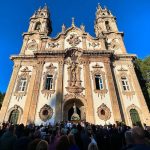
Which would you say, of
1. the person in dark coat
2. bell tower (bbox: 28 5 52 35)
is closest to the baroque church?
bell tower (bbox: 28 5 52 35)

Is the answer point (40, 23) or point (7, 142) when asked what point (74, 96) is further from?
point (40, 23)

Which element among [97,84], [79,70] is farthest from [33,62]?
[97,84]

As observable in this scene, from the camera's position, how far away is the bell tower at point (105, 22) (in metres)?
30.9

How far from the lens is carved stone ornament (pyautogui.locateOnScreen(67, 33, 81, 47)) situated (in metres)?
26.7

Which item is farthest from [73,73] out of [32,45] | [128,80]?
[32,45]

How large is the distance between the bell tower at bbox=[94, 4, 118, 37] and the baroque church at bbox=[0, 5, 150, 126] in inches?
116

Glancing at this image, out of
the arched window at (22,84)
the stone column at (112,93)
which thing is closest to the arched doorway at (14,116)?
the arched window at (22,84)

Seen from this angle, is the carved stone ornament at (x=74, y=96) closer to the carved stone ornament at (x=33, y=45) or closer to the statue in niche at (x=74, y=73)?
the statue in niche at (x=74, y=73)

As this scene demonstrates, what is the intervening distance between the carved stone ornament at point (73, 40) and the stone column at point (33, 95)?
6076 millimetres

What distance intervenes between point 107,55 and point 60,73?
7779 mm

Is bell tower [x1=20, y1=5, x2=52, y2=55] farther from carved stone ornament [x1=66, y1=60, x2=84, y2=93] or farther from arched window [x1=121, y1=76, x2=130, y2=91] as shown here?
arched window [x1=121, y1=76, x2=130, y2=91]

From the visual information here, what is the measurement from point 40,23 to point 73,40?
9778 millimetres

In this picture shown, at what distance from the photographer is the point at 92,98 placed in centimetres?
2091

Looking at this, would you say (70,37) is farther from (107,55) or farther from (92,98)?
(92,98)
